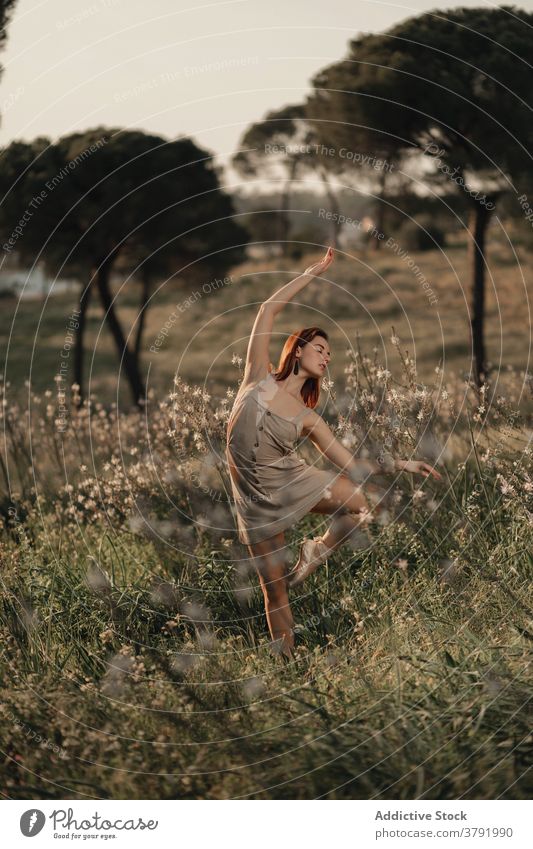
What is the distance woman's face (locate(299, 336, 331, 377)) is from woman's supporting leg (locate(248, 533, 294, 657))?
108cm

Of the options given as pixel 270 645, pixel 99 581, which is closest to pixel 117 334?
pixel 99 581

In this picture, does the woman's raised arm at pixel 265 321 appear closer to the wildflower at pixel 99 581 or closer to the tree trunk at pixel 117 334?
the wildflower at pixel 99 581

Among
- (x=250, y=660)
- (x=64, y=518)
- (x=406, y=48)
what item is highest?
(x=406, y=48)

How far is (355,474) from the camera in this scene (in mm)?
6406

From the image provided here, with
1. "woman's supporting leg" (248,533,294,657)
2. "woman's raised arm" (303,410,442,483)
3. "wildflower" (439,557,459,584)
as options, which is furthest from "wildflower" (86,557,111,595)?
"wildflower" (439,557,459,584)

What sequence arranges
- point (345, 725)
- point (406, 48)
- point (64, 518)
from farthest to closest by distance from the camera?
point (406, 48) → point (64, 518) → point (345, 725)

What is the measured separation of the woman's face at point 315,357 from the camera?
6.13 meters

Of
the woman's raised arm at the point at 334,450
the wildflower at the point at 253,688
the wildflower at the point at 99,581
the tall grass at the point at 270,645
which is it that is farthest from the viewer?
the wildflower at the point at 99,581

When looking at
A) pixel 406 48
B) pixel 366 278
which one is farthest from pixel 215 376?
pixel 406 48

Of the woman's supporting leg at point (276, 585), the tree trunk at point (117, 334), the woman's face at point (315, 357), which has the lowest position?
the woman's supporting leg at point (276, 585)

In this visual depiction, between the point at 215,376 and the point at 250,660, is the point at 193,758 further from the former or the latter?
the point at 215,376

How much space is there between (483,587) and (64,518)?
4.62 metres

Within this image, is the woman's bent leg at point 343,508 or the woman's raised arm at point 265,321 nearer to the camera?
the woman's raised arm at point 265,321

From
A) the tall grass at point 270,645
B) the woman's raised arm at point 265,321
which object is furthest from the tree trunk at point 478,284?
the woman's raised arm at point 265,321
